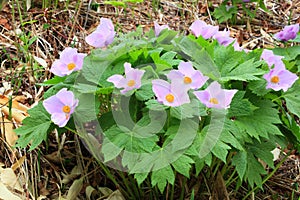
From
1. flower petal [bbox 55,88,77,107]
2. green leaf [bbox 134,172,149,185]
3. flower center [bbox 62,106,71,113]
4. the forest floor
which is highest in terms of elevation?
flower petal [bbox 55,88,77,107]

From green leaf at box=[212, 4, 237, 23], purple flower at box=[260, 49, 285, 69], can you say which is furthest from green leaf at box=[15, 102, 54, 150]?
green leaf at box=[212, 4, 237, 23]

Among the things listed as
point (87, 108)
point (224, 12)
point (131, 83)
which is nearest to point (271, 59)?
point (131, 83)

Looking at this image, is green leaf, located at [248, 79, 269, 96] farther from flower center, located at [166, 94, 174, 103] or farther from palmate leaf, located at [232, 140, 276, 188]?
flower center, located at [166, 94, 174, 103]

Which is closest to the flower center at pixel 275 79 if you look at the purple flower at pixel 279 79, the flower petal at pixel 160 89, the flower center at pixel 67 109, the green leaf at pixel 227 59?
the purple flower at pixel 279 79

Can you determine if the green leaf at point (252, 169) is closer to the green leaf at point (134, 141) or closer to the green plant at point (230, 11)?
the green leaf at point (134, 141)

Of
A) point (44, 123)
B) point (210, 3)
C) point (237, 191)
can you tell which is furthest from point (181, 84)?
point (210, 3)

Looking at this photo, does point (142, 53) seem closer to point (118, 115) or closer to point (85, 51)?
point (118, 115)
